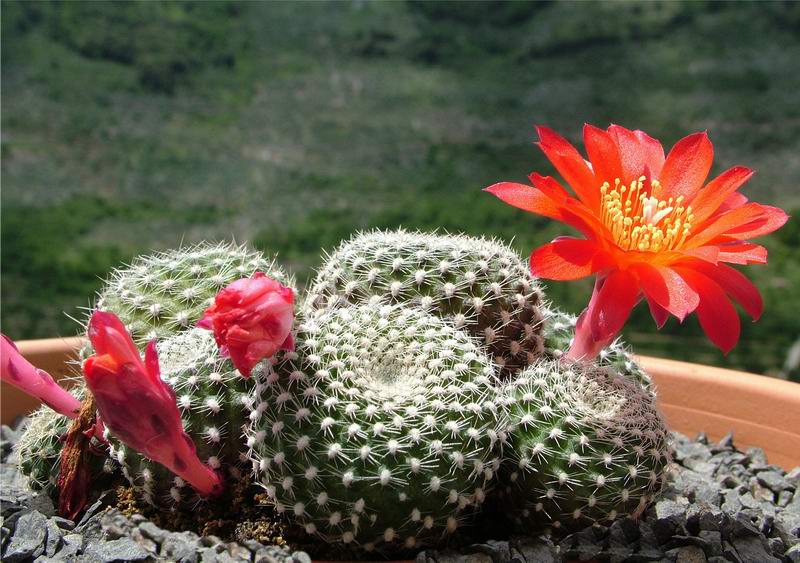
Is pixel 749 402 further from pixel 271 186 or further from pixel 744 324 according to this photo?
pixel 271 186

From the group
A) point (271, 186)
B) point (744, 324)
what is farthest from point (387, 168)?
point (744, 324)

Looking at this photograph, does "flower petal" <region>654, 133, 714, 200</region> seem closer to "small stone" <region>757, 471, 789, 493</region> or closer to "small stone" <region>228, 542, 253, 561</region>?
"small stone" <region>757, 471, 789, 493</region>

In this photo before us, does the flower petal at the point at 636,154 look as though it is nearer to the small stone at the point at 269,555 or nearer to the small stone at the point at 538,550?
the small stone at the point at 538,550

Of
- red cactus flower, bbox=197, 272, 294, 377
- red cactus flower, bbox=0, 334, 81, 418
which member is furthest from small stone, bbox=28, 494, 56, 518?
red cactus flower, bbox=197, 272, 294, 377

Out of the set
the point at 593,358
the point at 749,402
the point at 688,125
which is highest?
the point at 688,125

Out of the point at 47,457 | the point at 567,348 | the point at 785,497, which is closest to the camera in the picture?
the point at 47,457

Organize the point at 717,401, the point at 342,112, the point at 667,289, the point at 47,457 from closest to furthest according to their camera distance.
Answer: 1. the point at 667,289
2. the point at 47,457
3. the point at 717,401
4. the point at 342,112

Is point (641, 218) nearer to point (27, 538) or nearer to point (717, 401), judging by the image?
point (717, 401)

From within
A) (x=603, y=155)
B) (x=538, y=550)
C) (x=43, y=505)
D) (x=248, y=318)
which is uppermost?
(x=603, y=155)

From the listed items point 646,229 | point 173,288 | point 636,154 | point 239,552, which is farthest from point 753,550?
point 173,288
